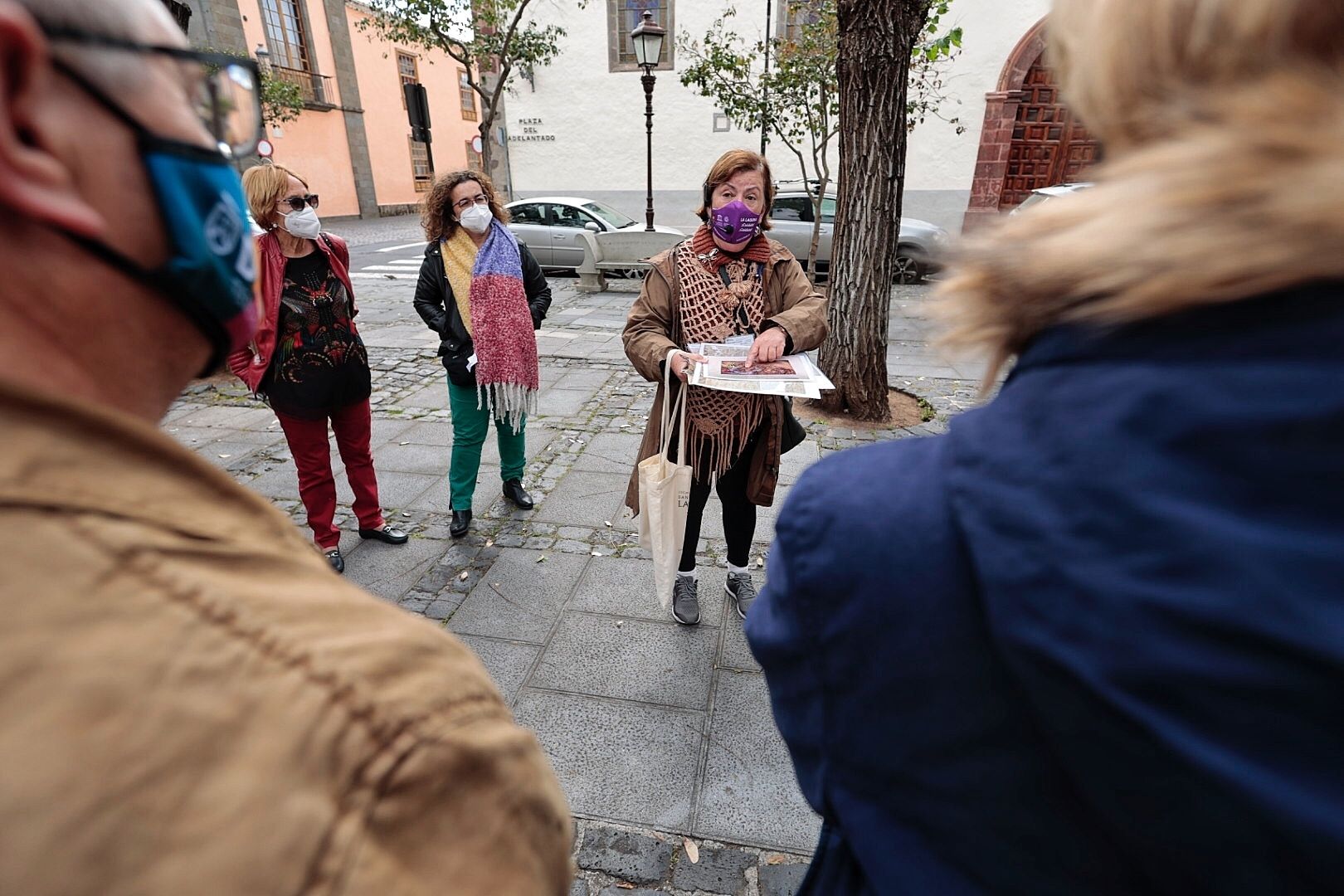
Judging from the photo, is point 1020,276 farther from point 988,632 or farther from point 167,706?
point 167,706

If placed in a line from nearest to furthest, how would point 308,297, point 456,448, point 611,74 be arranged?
point 308,297 < point 456,448 < point 611,74

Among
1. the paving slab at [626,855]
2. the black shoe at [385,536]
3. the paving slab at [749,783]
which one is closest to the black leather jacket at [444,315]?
the black shoe at [385,536]

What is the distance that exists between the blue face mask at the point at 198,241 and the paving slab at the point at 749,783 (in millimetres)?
1895

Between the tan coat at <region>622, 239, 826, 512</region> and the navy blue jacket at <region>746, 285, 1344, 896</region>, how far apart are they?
1.82 meters

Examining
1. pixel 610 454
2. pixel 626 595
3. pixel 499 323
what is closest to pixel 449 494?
pixel 610 454

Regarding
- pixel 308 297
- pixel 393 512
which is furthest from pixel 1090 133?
pixel 393 512

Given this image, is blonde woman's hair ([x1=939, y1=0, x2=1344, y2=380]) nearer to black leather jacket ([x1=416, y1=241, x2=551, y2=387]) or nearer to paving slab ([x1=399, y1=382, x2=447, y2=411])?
black leather jacket ([x1=416, y1=241, x2=551, y2=387])

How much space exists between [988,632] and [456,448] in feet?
11.0

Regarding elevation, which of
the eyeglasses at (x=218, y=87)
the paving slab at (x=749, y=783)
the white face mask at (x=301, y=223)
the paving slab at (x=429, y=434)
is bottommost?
the paving slab at (x=429, y=434)

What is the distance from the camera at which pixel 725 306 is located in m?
2.58

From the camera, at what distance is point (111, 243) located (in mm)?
587

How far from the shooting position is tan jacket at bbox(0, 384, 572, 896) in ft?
1.42

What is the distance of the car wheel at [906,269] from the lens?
11.7 metres

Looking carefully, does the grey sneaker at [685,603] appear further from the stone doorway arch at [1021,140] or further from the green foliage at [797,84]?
the stone doorway arch at [1021,140]
